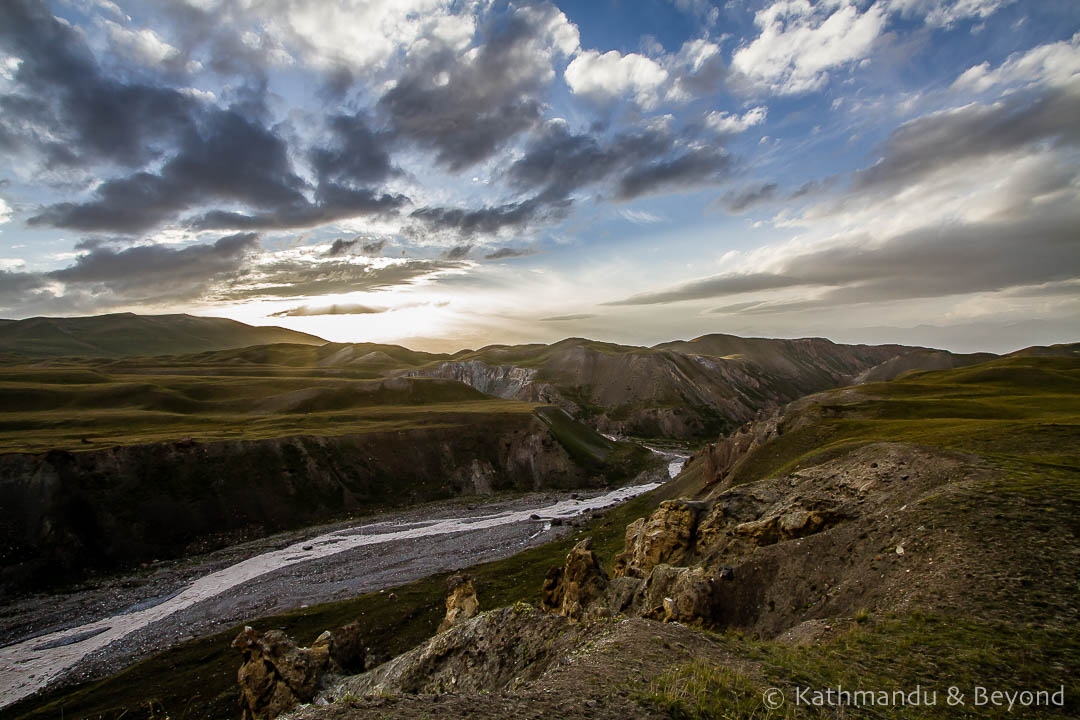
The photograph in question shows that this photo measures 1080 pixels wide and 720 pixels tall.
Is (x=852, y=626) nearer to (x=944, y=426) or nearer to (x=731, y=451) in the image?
(x=944, y=426)

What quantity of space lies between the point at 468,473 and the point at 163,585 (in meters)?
52.6

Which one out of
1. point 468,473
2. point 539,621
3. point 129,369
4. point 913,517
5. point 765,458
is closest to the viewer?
point 539,621

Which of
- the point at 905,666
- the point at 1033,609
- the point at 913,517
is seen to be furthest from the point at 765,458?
the point at 905,666

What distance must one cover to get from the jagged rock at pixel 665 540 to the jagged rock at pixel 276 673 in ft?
61.2

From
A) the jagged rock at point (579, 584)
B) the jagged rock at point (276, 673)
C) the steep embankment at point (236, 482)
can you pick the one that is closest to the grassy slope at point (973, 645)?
the jagged rock at point (579, 584)

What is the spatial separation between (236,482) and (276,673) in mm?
63969

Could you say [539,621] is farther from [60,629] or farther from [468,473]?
[468,473]

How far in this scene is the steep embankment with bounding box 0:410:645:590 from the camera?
56.5 meters

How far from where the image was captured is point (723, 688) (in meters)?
9.23
